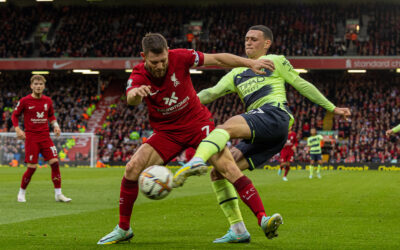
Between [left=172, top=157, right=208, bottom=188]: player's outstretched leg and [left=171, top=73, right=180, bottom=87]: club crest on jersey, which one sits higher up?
[left=171, top=73, right=180, bottom=87]: club crest on jersey

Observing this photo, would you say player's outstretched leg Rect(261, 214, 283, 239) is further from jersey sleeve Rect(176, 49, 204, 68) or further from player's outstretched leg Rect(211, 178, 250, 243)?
jersey sleeve Rect(176, 49, 204, 68)

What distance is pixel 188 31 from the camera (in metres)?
42.4

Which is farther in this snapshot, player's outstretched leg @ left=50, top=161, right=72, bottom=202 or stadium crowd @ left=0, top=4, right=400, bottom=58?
stadium crowd @ left=0, top=4, right=400, bottom=58

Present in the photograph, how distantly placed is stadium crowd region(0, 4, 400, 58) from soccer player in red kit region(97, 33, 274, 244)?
33090mm

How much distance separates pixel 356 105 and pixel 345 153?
4.30 m

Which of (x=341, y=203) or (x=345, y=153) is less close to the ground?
(x=341, y=203)

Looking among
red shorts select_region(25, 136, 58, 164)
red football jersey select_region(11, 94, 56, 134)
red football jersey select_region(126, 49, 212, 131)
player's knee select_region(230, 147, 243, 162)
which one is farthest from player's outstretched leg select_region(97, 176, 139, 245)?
red football jersey select_region(11, 94, 56, 134)

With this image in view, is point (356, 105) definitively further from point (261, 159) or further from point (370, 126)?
point (261, 159)

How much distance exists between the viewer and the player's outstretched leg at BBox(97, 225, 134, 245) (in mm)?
6419

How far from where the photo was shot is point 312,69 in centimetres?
3781

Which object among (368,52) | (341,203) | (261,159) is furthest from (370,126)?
(261,159)

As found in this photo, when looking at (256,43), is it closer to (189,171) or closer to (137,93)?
(137,93)

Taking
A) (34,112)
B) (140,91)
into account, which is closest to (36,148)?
(34,112)

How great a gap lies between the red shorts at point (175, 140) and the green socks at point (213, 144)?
2.02ft
